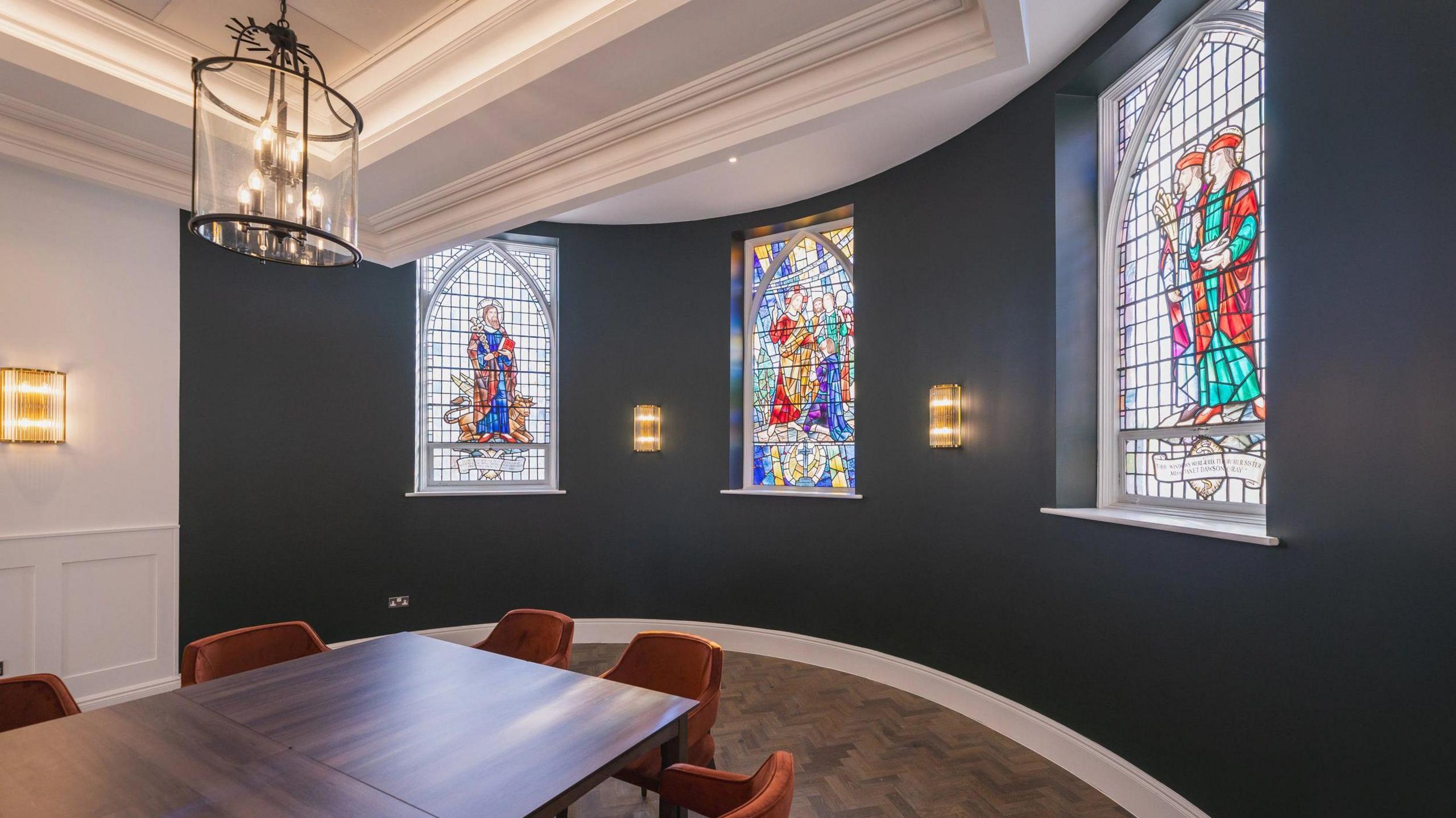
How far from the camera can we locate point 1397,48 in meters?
1.70

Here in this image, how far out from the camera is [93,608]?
138 inches

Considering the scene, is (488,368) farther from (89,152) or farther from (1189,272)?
(1189,272)

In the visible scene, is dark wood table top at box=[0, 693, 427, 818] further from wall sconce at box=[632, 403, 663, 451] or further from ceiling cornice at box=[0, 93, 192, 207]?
wall sconce at box=[632, 403, 663, 451]

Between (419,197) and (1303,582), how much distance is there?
14.0 feet

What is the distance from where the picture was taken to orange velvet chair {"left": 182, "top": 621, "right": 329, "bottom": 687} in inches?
94.7

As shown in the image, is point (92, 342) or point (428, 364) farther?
point (428, 364)

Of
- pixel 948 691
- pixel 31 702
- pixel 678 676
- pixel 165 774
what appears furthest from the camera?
pixel 948 691

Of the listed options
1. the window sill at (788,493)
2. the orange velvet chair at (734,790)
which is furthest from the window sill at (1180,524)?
the orange velvet chair at (734,790)

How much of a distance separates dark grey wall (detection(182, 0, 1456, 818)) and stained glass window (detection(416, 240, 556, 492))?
0.22 metres

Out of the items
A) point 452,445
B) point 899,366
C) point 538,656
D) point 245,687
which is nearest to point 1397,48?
point 899,366

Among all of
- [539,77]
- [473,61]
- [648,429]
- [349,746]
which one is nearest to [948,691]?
[648,429]

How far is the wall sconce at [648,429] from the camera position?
498cm

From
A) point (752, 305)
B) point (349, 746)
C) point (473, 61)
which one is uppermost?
point (473, 61)

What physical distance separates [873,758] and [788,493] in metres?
1.86
